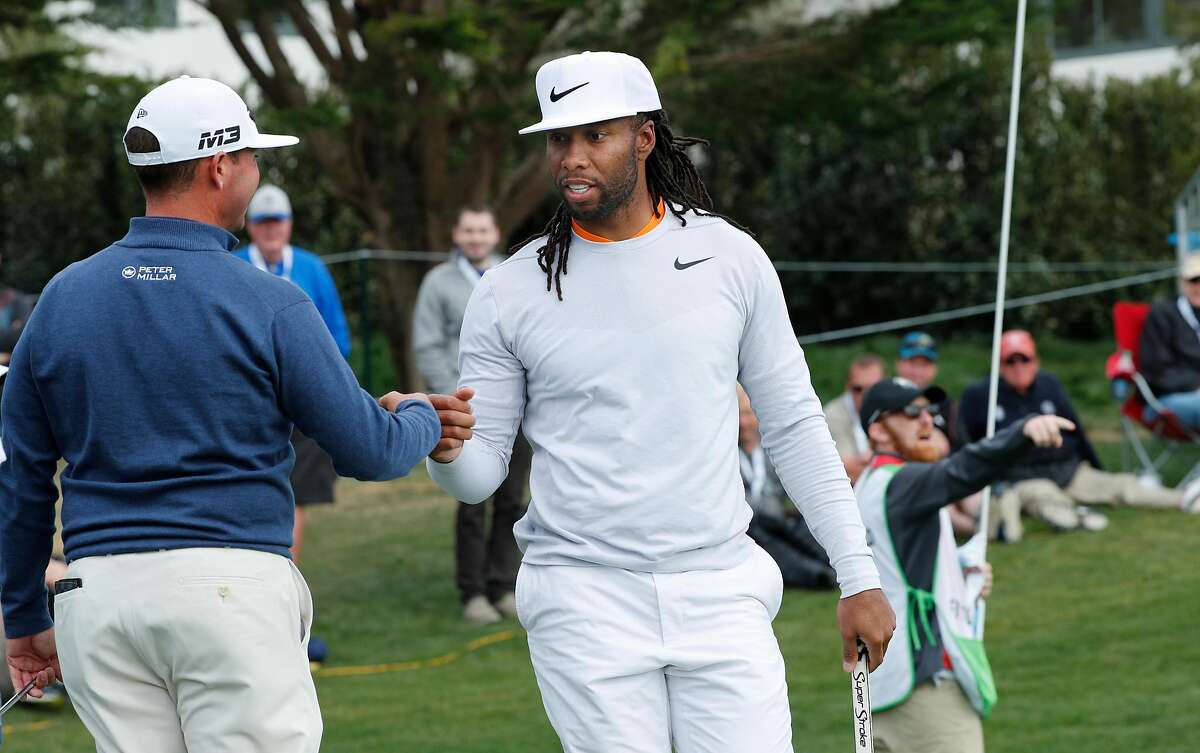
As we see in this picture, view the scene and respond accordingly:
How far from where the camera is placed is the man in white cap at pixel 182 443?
3377mm

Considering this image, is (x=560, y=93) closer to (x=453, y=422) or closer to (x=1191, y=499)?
(x=453, y=422)

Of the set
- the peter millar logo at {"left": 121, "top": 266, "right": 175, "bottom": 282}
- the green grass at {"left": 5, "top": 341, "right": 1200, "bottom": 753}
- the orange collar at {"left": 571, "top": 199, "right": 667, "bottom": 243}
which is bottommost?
the green grass at {"left": 5, "top": 341, "right": 1200, "bottom": 753}

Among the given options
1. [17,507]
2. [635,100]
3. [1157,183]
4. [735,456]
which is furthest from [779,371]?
[1157,183]

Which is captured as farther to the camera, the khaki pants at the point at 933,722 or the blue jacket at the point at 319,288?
the blue jacket at the point at 319,288

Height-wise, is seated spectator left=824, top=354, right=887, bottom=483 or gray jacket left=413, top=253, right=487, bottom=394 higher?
gray jacket left=413, top=253, right=487, bottom=394

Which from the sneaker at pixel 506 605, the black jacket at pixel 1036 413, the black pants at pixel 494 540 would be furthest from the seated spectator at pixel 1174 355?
the sneaker at pixel 506 605

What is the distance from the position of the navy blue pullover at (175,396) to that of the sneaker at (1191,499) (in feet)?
27.6

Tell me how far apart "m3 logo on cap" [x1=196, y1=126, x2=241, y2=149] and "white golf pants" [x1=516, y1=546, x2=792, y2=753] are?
1.16m

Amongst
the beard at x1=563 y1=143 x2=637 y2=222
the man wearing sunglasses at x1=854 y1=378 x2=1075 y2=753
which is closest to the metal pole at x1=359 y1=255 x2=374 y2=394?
the man wearing sunglasses at x1=854 y1=378 x2=1075 y2=753

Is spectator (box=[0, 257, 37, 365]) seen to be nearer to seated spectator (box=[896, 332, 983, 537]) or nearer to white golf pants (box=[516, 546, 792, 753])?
seated spectator (box=[896, 332, 983, 537])

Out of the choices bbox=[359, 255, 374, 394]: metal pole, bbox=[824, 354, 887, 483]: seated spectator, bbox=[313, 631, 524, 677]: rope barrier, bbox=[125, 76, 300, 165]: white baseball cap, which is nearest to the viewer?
bbox=[125, 76, 300, 165]: white baseball cap

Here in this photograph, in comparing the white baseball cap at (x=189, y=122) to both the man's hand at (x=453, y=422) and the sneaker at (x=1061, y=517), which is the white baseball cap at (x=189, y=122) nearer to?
the man's hand at (x=453, y=422)

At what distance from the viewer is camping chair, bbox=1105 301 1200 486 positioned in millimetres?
11422

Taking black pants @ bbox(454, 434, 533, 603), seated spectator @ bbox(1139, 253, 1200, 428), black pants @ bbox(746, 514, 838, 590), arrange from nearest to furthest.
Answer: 1. black pants @ bbox(454, 434, 533, 603)
2. black pants @ bbox(746, 514, 838, 590)
3. seated spectator @ bbox(1139, 253, 1200, 428)
